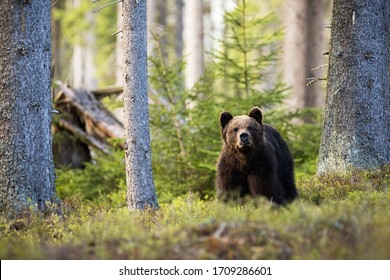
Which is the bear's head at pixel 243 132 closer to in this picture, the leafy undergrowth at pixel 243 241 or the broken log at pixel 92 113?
the leafy undergrowth at pixel 243 241

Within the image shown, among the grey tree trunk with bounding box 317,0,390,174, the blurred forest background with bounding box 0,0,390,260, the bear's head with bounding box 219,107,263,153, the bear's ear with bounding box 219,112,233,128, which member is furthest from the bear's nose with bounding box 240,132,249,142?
the grey tree trunk with bounding box 317,0,390,174

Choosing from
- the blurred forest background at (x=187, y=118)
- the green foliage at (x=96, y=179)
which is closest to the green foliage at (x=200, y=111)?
the blurred forest background at (x=187, y=118)

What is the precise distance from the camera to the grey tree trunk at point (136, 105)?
321 inches

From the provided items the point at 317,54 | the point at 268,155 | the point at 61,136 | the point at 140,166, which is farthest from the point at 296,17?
the point at 140,166

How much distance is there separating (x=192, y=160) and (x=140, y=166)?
4565mm

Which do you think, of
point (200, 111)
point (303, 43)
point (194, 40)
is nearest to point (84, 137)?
point (200, 111)

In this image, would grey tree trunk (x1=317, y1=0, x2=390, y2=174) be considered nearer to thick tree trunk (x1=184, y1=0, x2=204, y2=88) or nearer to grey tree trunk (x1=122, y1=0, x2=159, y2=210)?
grey tree trunk (x1=122, y1=0, x2=159, y2=210)

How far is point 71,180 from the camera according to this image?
13703mm

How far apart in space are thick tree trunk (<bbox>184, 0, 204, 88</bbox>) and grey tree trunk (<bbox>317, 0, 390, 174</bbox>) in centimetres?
897

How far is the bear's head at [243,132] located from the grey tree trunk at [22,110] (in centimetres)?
290

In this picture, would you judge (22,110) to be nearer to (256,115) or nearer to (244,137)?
(244,137)

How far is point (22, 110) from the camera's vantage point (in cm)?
775

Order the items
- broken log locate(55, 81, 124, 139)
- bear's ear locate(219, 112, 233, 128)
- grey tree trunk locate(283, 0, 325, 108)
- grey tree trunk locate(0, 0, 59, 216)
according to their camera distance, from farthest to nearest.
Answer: grey tree trunk locate(283, 0, 325, 108) → broken log locate(55, 81, 124, 139) → bear's ear locate(219, 112, 233, 128) → grey tree trunk locate(0, 0, 59, 216)

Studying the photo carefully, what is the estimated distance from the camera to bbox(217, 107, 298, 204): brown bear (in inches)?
348
